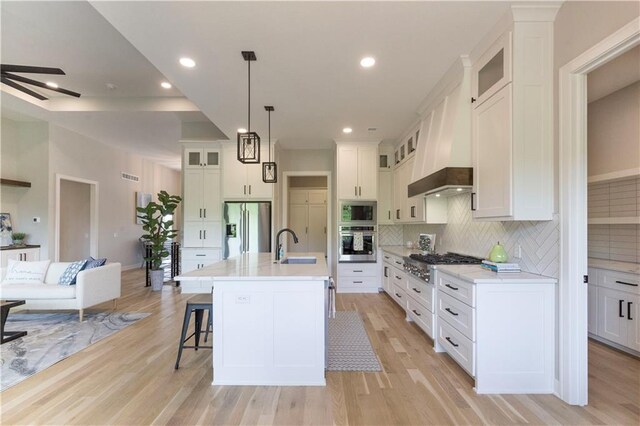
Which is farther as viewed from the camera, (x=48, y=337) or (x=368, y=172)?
(x=368, y=172)

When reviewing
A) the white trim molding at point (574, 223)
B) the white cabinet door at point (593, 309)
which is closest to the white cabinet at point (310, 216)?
the white cabinet door at point (593, 309)

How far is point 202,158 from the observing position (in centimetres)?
571

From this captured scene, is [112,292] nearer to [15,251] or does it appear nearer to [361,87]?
[15,251]

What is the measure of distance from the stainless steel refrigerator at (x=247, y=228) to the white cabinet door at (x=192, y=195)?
1.96 ft

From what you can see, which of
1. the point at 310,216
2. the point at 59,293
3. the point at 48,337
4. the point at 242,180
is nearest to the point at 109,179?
the point at 242,180

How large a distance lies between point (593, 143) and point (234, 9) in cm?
396

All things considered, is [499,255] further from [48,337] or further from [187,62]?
[48,337]

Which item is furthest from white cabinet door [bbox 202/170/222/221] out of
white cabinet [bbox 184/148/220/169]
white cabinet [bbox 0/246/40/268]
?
white cabinet [bbox 0/246/40/268]

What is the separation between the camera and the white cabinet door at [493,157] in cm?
230

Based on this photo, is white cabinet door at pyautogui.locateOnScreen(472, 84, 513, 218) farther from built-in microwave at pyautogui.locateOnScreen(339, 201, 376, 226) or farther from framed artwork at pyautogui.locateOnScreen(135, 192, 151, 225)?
framed artwork at pyautogui.locateOnScreen(135, 192, 151, 225)

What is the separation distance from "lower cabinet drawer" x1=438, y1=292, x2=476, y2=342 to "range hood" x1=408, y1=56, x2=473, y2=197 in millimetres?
1068

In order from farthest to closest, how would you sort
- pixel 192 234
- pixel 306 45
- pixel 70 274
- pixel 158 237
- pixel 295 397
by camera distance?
pixel 158 237
pixel 192 234
pixel 70 274
pixel 306 45
pixel 295 397

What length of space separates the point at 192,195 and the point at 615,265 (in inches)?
237

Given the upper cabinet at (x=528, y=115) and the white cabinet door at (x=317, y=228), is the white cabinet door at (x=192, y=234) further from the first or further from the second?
the upper cabinet at (x=528, y=115)
